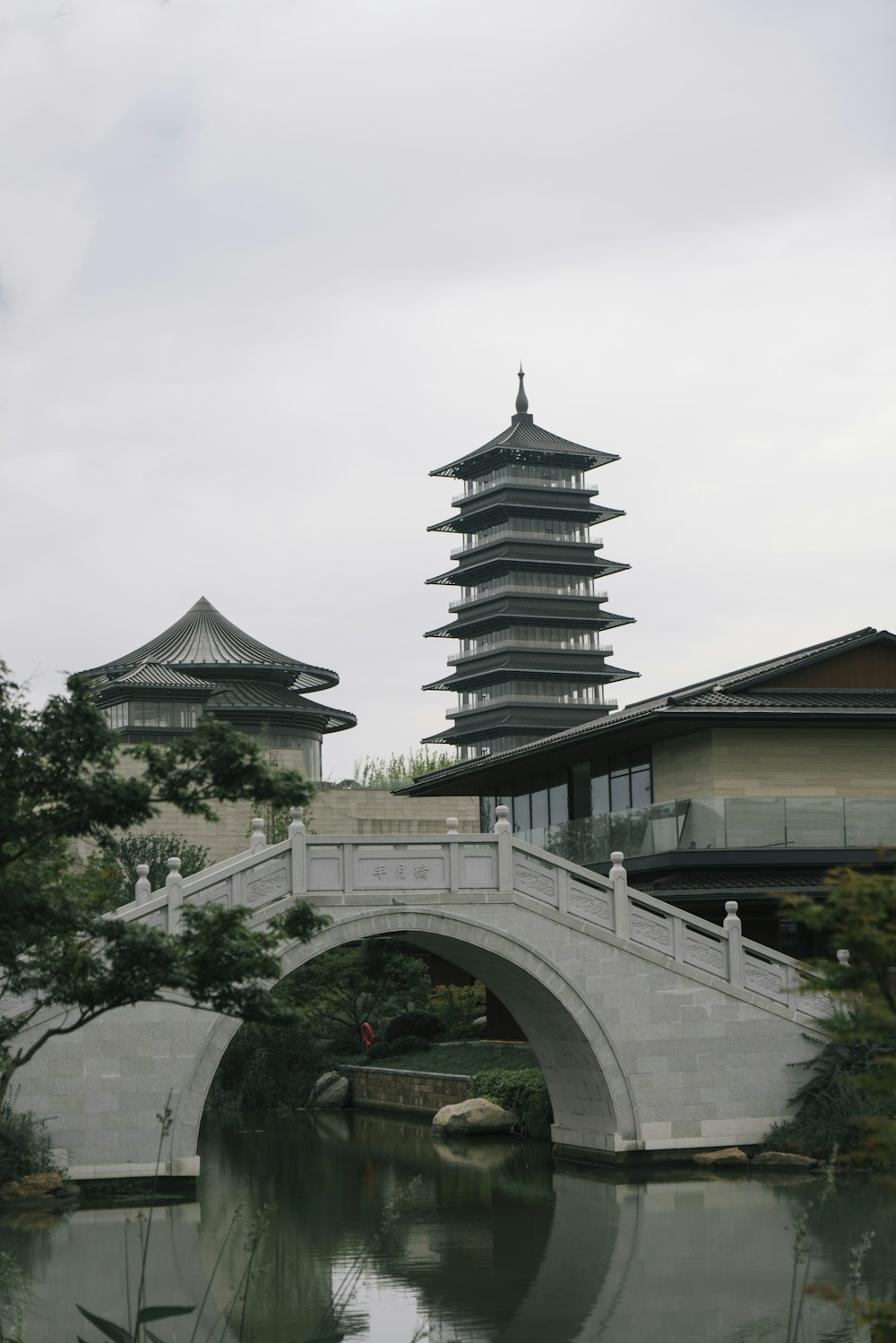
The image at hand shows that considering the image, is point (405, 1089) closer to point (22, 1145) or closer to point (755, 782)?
point (755, 782)

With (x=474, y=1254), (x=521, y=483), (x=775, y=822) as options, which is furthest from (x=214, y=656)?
(x=474, y=1254)

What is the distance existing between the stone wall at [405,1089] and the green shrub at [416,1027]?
1571mm

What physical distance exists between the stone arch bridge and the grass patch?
6.49 meters

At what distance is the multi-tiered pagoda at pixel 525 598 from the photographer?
85.2 meters

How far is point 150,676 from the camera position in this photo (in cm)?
7369

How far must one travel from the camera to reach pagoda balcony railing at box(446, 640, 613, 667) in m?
85.1

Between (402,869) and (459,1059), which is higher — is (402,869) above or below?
above

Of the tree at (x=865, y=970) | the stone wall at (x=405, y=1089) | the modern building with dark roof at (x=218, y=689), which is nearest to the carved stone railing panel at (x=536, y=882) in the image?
the stone wall at (x=405, y=1089)

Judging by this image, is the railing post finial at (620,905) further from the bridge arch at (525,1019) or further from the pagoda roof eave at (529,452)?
the pagoda roof eave at (529,452)

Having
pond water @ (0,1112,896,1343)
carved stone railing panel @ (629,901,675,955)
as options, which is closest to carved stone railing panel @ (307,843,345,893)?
pond water @ (0,1112,896,1343)

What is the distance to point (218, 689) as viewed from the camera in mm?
73375

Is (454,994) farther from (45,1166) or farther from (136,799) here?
(136,799)

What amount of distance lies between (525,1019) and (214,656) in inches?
2073

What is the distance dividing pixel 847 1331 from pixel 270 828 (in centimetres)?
3895
